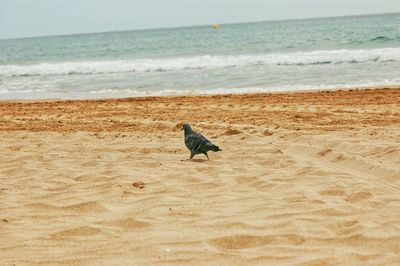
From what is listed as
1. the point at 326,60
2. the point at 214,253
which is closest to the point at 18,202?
the point at 214,253

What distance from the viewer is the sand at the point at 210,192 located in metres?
3.29

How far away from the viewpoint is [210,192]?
4684 millimetres

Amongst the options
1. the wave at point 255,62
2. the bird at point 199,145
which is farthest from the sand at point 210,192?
the wave at point 255,62

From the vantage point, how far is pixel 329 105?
398 inches

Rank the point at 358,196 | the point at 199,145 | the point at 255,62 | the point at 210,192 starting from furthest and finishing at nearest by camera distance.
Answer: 1. the point at 255,62
2. the point at 199,145
3. the point at 210,192
4. the point at 358,196

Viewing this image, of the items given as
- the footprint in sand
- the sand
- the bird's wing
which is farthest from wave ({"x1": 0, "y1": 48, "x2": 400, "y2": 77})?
the footprint in sand

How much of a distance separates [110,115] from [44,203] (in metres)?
6.09

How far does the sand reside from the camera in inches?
129

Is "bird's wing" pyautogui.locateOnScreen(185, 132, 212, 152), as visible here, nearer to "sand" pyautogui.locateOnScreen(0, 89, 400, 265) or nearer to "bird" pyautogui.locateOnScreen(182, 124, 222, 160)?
"bird" pyautogui.locateOnScreen(182, 124, 222, 160)

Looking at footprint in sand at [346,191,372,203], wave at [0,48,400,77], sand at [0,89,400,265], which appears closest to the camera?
sand at [0,89,400,265]

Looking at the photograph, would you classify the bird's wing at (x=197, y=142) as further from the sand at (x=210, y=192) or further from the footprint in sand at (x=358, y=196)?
the footprint in sand at (x=358, y=196)

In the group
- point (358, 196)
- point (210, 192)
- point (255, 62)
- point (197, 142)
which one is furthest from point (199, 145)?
point (255, 62)

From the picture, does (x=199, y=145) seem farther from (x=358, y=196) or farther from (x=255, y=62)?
(x=255, y=62)

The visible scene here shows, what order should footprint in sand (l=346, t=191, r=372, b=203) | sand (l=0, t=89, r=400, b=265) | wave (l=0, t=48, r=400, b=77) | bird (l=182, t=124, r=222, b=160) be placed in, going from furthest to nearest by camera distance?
wave (l=0, t=48, r=400, b=77) < bird (l=182, t=124, r=222, b=160) < footprint in sand (l=346, t=191, r=372, b=203) < sand (l=0, t=89, r=400, b=265)
